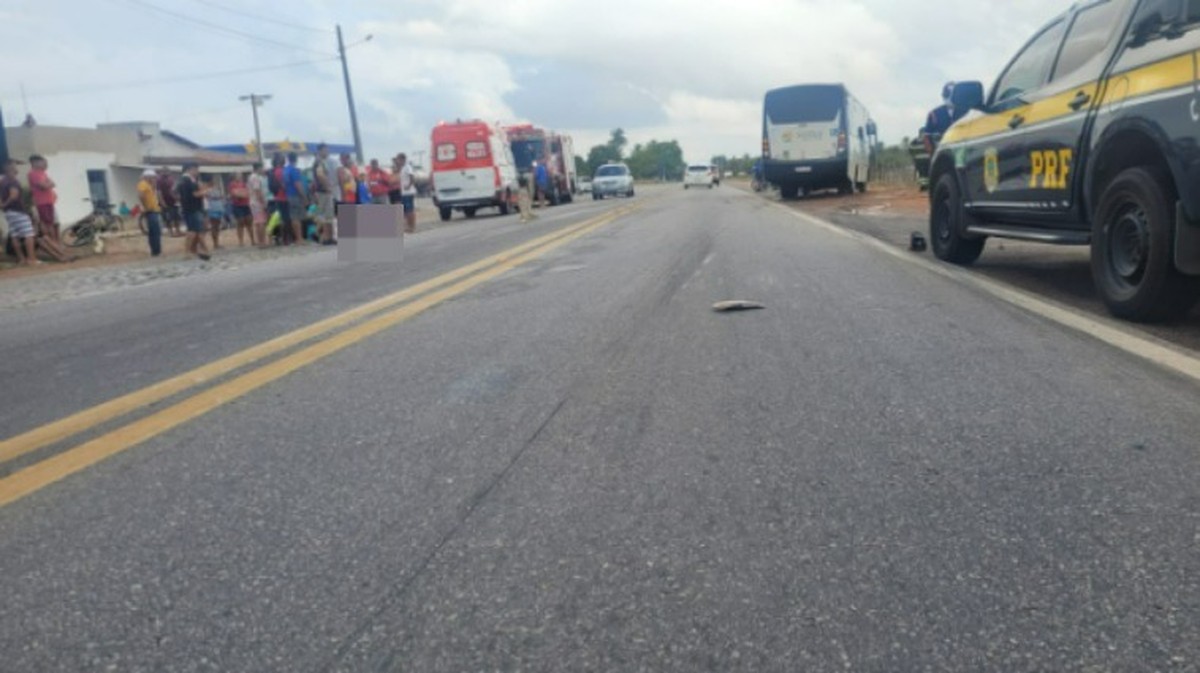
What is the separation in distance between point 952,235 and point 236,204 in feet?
43.5

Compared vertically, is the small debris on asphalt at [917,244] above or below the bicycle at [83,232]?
below

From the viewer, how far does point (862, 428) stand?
3.07 m

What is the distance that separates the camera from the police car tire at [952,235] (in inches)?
301

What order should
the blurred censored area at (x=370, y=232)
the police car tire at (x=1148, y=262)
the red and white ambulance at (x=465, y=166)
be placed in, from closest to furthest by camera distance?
the police car tire at (x=1148, y=262) → the blurred censored area at (x=370, y=232) → the red and white ambulance at (x=465, y=166)

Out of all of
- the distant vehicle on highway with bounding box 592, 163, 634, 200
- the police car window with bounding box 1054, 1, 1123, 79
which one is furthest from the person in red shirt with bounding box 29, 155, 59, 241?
the distant vehicle on highway with bounding box 592, 163, 634, 200

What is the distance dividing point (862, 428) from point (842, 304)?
275 cm

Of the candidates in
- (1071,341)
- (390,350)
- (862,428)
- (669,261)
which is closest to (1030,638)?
(862,428)

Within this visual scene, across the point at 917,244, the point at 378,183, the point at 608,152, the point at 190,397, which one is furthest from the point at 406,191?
the point at 608,152

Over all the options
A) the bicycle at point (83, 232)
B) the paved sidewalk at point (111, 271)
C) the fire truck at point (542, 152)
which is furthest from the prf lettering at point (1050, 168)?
the fire truck at point (542, 152)

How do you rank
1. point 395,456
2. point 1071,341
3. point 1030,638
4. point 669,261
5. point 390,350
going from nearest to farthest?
point 1030,638, point 395,456, point 1071,341, point 390,350, point 669,261

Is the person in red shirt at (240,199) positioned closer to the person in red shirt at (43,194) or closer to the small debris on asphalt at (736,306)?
the person in red shirt at (43,194)

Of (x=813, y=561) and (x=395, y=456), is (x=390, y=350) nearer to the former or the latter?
(x=395, y=456)

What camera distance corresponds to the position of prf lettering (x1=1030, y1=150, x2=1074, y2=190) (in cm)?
552

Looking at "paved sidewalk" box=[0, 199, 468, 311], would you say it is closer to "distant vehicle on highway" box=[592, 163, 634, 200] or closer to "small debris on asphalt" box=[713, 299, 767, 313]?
"small debris on asphalt" box=[713, 299, 767, 313]
